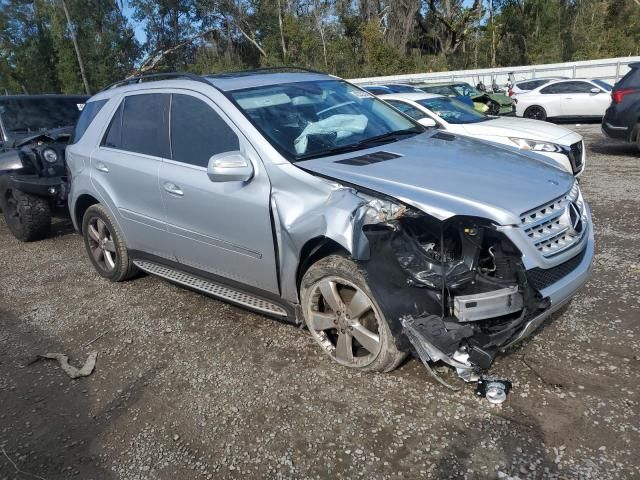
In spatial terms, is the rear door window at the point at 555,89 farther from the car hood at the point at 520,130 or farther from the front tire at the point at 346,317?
the front tire at the point at 346,317

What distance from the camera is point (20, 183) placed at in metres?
6.72

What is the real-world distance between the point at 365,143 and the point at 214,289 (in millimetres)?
1521

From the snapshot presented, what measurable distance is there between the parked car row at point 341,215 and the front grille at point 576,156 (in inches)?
148

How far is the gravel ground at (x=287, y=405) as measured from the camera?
261 centimetres

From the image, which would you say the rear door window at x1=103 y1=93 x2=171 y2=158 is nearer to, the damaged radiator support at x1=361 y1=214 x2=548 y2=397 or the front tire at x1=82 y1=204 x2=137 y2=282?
the front tire at x1=82 y1=204 x2=137 y2=282

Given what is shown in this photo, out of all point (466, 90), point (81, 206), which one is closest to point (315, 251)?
point (81, 206)

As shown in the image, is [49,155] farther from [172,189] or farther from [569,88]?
[569,88]

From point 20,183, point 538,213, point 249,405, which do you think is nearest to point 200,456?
point 249,405

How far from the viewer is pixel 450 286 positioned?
2.82 meters

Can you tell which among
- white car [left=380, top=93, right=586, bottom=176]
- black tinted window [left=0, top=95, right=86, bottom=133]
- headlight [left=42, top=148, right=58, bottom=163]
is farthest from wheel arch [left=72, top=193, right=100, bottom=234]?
white car [left=380, top=93, right=586, bottom=176]

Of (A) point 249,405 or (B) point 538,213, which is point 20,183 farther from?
(B) point 538,213

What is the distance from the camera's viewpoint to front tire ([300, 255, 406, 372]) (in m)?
3.05

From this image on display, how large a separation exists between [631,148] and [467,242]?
10249mm

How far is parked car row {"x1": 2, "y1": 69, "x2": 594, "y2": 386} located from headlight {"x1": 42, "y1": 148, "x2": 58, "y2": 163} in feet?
8.17
